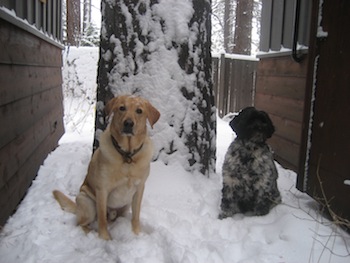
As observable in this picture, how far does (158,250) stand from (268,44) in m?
4.72

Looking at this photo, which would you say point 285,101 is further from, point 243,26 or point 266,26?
point 243,26

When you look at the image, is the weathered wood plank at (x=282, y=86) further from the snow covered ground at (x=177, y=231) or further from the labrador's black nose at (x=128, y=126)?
the labrador's black nose at (x=128, y=126)

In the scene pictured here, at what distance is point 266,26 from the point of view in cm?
630

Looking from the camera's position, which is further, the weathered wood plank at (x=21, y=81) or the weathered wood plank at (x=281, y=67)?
the weathered wood plank at (x=281, y=67)

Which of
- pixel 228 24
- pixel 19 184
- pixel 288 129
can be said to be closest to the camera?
pixel 19 184

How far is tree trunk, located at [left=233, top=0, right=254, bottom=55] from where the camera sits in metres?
13.4

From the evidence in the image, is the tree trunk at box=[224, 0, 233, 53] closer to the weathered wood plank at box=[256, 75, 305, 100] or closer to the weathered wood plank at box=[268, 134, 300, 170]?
the weathered wood plank at box=[256, 75, 305, 100]

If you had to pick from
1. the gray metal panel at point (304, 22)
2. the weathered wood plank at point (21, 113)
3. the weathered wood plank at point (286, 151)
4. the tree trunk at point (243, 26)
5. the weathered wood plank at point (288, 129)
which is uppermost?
the tree trunk at point (243, 26)

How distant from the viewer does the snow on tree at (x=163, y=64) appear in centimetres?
375

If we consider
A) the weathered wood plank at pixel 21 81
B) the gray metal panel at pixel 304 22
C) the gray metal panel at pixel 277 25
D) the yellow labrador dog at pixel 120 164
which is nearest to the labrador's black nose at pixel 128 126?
the yellow labrador dog at pixel 120 164

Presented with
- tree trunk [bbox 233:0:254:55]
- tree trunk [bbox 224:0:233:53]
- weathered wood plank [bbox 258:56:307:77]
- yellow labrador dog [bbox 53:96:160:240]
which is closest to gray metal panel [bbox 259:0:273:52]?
weathered wood plank [bbox 258:56:307:77]

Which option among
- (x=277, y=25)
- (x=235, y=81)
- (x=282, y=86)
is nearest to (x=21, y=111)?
(x=282, y=86)

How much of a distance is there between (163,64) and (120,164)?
1.46 meters

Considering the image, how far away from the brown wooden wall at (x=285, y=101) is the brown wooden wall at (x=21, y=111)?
3.65 meters
